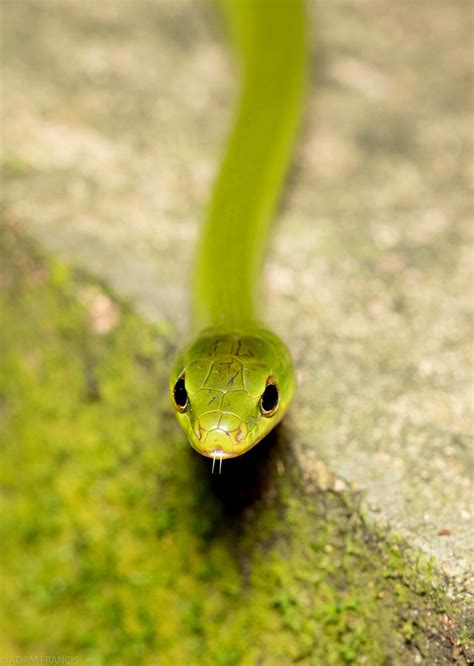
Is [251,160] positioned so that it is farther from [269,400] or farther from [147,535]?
[147,535]

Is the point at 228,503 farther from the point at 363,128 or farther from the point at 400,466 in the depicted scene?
the point at 363,128

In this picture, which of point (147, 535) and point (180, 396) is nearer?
point (180, 396)

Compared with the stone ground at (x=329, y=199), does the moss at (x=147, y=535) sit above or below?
below

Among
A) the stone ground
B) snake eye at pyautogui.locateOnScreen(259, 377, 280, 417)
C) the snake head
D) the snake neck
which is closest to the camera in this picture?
the snake head

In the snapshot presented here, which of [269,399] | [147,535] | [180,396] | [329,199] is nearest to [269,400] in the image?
[269,399]

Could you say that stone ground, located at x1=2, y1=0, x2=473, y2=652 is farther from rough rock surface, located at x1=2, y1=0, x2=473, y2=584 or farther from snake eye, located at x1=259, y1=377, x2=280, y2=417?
snake eye, located at x1=259, y1=377, x2=280, y2=417

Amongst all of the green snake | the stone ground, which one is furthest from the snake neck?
the stone ground

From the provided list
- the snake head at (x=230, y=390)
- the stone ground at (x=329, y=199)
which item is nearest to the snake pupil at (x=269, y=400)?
the snake head at (x=230, y=390)

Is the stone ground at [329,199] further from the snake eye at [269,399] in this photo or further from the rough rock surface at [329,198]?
the snake eye at [269,399]
